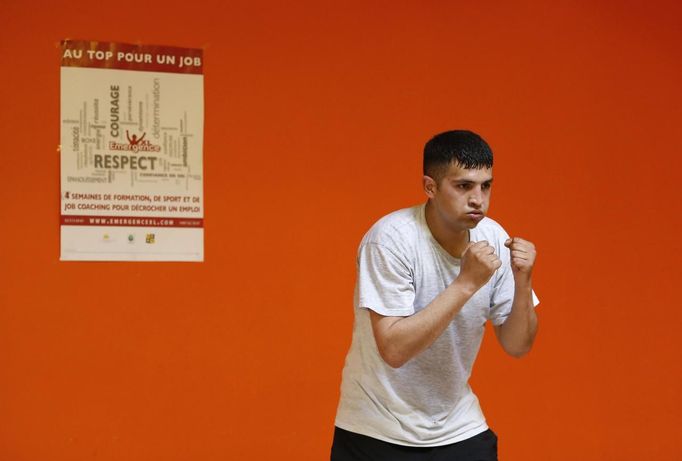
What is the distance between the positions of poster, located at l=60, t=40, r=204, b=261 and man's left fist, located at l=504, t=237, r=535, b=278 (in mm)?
1382

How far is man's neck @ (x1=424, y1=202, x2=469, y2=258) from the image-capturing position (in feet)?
5.90

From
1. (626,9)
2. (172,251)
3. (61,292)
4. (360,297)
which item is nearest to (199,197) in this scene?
(172,251)

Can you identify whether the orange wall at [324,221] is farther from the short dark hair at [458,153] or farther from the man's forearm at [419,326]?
the man's forearm at [419,326]

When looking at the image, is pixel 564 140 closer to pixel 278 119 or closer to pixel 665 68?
pixel 665 68

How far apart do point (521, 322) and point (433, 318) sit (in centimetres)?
32

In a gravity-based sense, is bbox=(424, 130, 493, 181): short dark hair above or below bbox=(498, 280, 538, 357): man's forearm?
above

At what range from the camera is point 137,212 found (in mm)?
2779

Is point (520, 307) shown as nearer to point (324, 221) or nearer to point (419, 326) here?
point (419, 326)

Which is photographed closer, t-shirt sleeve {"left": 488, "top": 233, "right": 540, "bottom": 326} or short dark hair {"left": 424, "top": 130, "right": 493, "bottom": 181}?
short dark hair {"left": 424, "top": 130, "right": 493, "bottom": 181}

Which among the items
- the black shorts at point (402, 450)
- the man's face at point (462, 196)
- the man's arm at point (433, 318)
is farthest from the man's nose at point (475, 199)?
the black shorts at point (402, 450)

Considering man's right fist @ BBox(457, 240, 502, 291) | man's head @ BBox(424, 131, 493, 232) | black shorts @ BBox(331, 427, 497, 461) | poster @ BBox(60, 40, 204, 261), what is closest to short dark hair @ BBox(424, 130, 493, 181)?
man's head @ BBox(424, 131, 493, 232)

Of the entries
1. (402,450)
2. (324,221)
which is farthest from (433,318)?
(324,221)

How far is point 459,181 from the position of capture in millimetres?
1756

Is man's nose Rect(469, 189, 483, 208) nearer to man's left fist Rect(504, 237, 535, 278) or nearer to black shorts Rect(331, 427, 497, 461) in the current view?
man's left fist Rect(504, 237, 535, 278)
